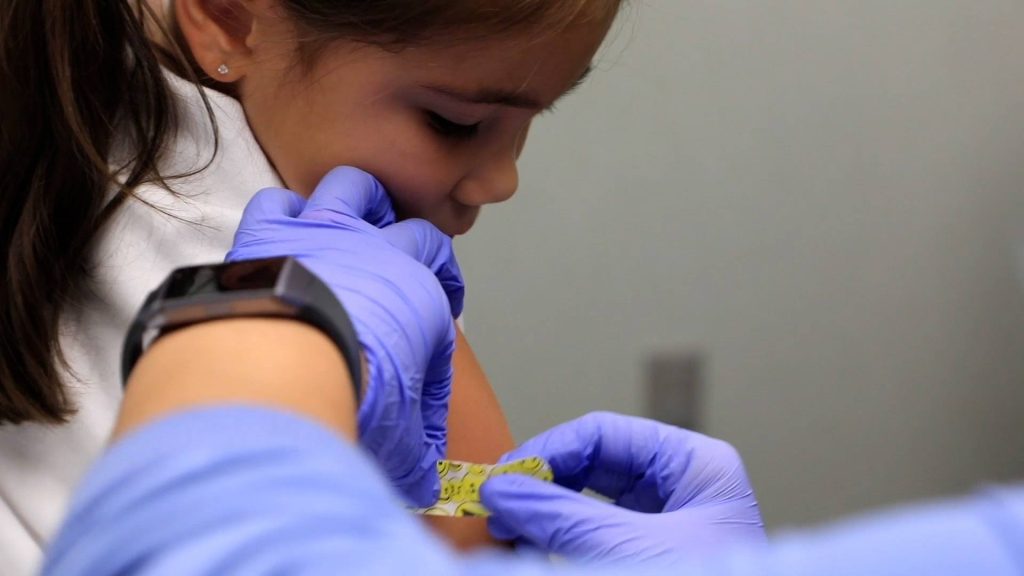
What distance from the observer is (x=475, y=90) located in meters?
0.88

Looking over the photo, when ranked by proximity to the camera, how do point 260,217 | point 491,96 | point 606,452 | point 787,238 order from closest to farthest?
point 260,217
point 491,96
point 606,452
point 787,238

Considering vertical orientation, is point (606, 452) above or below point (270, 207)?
below

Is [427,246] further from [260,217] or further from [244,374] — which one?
[244,374]

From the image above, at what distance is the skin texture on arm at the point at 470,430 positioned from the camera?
948mm

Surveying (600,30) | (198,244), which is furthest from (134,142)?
(600,30)

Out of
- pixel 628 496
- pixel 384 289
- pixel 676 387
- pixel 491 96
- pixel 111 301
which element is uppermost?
pixel 491 96

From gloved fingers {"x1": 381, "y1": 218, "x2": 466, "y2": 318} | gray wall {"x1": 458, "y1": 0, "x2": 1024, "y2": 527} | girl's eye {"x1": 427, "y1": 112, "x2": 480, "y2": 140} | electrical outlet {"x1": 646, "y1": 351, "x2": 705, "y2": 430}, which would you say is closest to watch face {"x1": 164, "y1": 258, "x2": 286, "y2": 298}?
gloved fingers {"x1": 381, "y1": 218, "x2": 466, "y2": 318}

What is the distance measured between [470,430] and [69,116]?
0.49 meters

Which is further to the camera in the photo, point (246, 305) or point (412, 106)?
point (412, 106)

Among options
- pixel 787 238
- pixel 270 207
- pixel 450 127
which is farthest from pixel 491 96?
pixel 787 238

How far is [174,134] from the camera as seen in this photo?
0.93m

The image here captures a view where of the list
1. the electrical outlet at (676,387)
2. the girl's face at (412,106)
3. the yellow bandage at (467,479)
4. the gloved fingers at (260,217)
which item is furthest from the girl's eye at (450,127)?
the electrical outlet at (676,387)

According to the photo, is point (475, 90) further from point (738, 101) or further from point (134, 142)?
point (738, 101)

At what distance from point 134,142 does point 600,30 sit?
1.39 feet
